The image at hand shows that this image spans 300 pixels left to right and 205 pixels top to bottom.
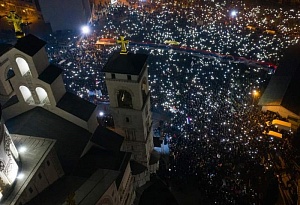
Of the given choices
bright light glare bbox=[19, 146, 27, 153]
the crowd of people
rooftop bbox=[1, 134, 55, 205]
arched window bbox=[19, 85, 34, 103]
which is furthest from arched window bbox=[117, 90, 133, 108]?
bright light glare bbox=[19, 146, 27, 153]

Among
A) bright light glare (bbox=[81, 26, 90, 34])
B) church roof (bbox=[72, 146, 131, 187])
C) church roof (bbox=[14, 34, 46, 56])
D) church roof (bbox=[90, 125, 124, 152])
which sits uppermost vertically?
bright light glare (bbox=[81, 26, 90, 34])

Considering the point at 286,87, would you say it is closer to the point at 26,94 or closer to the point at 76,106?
the point at 76,106

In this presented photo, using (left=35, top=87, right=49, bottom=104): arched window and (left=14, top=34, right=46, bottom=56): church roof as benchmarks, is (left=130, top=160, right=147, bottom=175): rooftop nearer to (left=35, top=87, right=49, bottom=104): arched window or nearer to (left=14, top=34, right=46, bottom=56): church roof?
(left=35, top=87, right=49, bottom=104): arched window

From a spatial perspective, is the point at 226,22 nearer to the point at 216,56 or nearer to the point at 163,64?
the point at 216,56

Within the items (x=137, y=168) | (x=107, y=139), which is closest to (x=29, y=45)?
(x=107, y=139)

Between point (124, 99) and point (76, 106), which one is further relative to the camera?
point (124, 99)

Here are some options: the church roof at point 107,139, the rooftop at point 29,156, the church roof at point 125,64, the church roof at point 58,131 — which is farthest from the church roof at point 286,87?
the rooftop at point 29,156

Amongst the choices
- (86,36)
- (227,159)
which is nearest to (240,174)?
(227,159)
